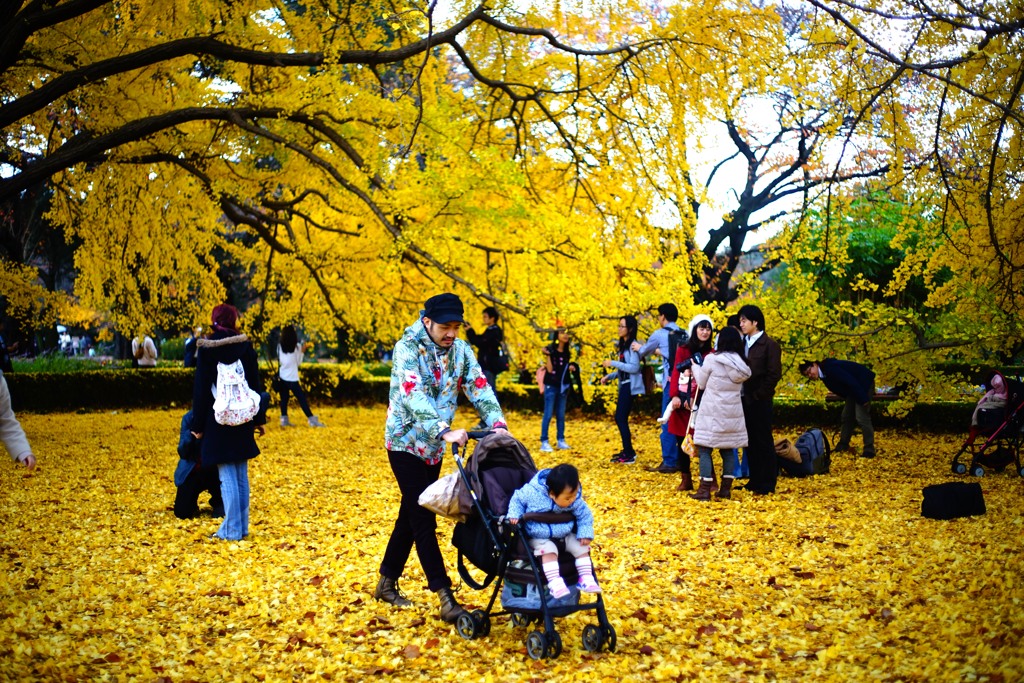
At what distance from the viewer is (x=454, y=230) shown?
10.8 metres

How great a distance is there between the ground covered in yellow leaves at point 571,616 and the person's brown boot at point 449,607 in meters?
0.10

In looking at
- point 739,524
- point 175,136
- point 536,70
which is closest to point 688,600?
point 739,524

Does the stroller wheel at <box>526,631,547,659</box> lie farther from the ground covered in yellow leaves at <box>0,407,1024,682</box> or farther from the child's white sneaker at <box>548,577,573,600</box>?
the child's white sneaker at <box>548,577,573,600</box>

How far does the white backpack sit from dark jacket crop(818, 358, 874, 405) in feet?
24.5

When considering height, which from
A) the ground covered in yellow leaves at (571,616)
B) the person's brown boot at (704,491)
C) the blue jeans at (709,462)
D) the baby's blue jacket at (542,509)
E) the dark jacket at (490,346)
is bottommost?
the ground covered in yellow leaves at (571,616)

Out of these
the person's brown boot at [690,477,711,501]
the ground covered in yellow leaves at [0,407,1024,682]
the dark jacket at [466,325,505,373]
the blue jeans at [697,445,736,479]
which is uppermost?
the dark jacket at [466,325,505,373]

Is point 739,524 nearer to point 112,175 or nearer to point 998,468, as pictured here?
point 998,468

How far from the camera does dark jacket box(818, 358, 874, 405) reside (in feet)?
37.1

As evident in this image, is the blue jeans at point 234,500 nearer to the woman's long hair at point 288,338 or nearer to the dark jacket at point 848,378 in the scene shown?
the woman's long hair at point 288,338

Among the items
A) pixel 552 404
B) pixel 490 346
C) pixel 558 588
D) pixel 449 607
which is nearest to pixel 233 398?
pixel 449 607

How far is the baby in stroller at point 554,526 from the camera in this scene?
14.3 feet

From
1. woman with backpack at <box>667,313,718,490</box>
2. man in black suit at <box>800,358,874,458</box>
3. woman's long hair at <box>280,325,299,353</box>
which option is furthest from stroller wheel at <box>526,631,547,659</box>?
woman's long hair at <box>280,325,299,353</box>

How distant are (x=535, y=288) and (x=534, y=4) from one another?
3.40 meters

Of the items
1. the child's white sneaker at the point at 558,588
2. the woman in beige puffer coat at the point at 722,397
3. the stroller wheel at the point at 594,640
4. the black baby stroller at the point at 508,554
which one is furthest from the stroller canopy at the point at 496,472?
the woman in beige puffer coat at the point at 722,397
